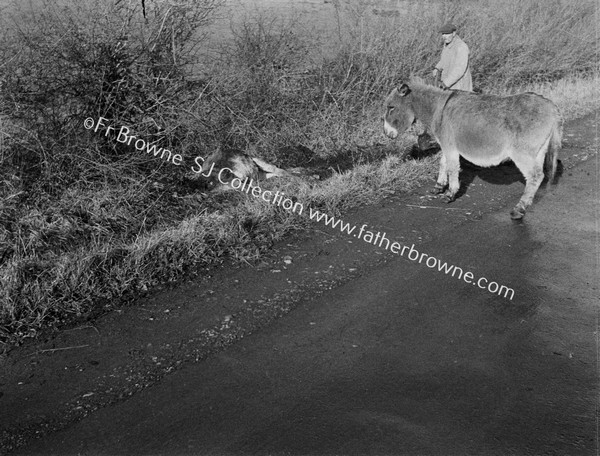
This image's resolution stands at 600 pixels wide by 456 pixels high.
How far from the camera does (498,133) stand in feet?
22.4

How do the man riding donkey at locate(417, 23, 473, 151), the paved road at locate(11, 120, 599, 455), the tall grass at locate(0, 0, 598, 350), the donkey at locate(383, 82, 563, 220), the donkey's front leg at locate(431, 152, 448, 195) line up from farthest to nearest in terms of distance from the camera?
the man riding donkey at locate(417, 23, 473, 151)
the donkey's front leg at locate(431, 152, 448, 195)
the donkey at locate(383, 82, 563, 220)
the tall grass at locate(0, 0, 598, 350)
the paved road at locate(11, 120, 599, 455)

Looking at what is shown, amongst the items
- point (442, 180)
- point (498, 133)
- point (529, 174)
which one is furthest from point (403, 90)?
point (529, 174)

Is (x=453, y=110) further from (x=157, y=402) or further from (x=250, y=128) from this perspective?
(x=157, y=402)

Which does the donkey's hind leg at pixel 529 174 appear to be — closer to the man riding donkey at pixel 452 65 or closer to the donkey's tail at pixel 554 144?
the donkey's tail at pixel 554 144

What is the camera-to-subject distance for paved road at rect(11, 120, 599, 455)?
3.20m

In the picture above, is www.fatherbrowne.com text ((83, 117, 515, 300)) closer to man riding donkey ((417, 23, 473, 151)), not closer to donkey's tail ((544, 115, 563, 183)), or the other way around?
donkey's tail ((544, 115, 563, 183))

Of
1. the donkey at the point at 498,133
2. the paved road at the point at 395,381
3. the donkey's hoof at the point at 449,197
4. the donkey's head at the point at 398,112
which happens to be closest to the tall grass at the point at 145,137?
the donkey's head at the point at 398,112

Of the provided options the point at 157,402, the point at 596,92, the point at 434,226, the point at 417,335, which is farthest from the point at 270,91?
the point at 596,92

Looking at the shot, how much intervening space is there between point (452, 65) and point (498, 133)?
274 centimetres

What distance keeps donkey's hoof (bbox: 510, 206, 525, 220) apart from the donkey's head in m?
2.08

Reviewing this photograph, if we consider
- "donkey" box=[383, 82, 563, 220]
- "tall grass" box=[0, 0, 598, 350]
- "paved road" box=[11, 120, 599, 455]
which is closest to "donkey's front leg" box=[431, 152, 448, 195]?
"donkey" box=[383, 82, 563, 220]

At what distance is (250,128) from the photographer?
866 centimetres

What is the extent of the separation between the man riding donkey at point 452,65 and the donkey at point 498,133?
5.02 ft

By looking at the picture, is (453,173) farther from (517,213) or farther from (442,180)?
(517,213)
